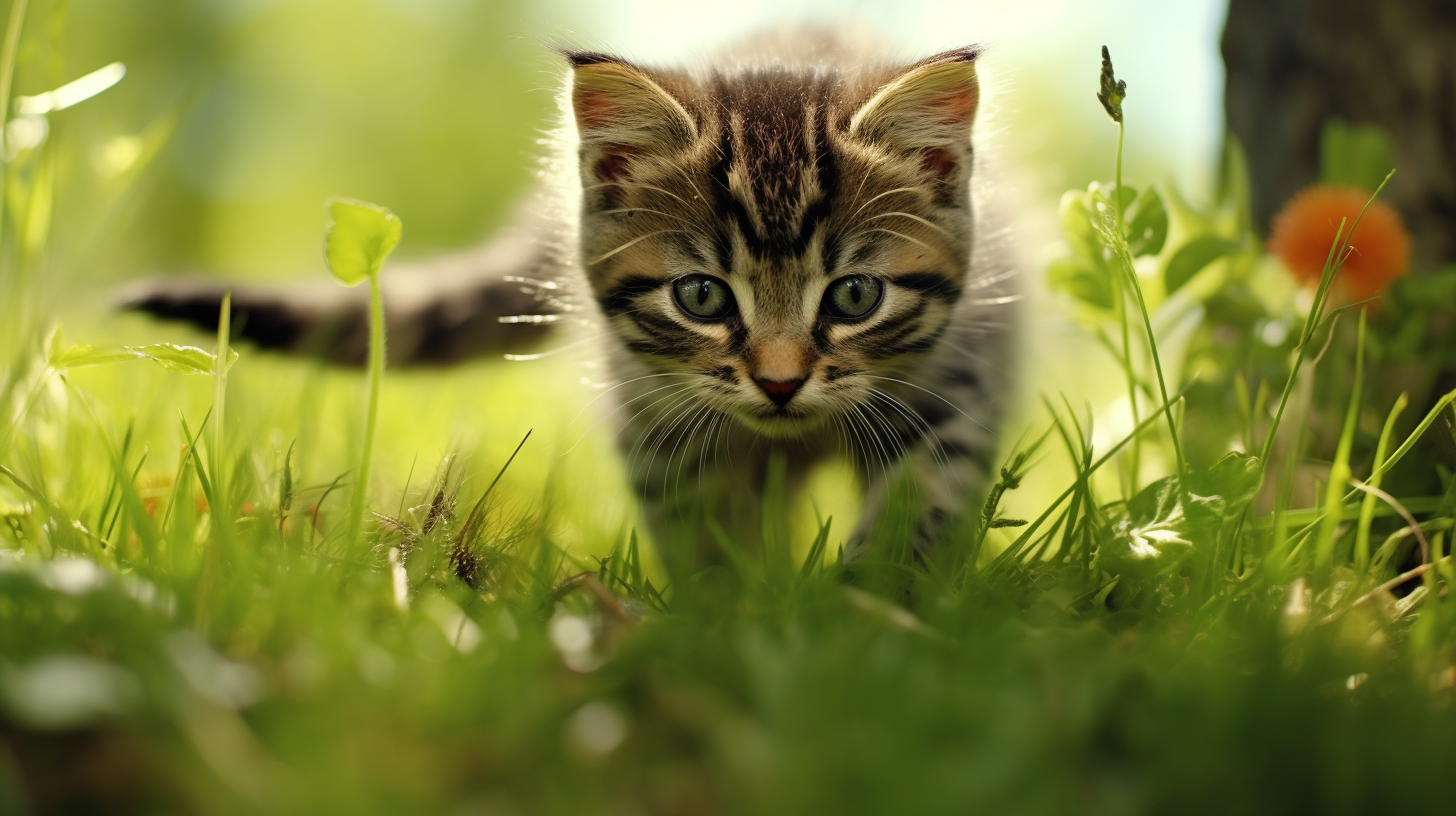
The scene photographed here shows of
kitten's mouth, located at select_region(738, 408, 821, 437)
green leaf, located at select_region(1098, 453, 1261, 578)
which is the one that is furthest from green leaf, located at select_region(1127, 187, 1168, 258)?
kitten's mouth, located at select_region(738, 408, 821, 437)

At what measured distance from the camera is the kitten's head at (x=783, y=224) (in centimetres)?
159

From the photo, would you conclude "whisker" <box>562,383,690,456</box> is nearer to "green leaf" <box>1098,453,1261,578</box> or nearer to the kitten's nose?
the kitten's nose

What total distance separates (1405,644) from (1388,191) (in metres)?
1.59

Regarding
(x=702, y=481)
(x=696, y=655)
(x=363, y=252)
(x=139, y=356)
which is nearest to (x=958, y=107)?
(x=702, y=481)

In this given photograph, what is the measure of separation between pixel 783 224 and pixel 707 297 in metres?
0.18

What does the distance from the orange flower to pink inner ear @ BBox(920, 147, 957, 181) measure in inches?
25.1

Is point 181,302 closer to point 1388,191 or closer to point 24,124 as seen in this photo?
point 24,124

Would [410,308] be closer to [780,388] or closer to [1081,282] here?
[780,388]

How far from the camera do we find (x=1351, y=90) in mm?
2238

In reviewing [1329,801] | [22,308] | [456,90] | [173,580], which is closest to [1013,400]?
[1329,801]

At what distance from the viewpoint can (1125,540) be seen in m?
1.22

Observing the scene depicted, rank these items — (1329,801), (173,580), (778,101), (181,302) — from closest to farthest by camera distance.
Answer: (1329,801) → (173,580) → (778,101) → (181,302)

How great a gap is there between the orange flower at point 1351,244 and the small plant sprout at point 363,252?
5.10 feet

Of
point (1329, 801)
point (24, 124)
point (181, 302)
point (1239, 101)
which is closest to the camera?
point (1329, 801)
